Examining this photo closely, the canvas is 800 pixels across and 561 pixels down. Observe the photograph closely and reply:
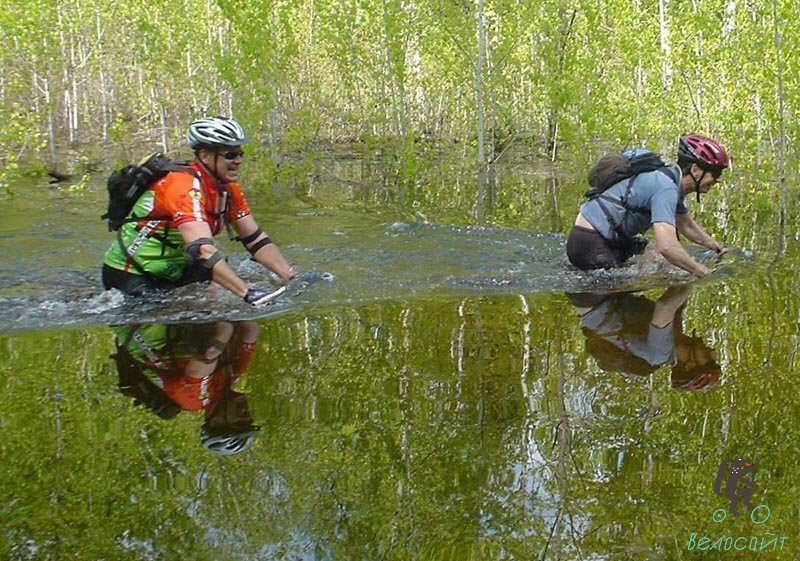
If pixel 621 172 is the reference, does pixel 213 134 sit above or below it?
above

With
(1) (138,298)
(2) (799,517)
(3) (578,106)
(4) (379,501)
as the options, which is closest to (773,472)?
(2) (799,517)

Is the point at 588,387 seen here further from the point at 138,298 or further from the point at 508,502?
the point at 138,298

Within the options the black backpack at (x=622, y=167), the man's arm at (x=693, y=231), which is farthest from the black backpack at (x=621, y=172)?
the man's arm at (x=693, y=231)

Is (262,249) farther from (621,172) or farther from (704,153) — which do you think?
(704,153)

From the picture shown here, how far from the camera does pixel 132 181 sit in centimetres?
608

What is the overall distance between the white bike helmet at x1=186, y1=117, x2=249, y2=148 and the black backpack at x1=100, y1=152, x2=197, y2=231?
24 cm

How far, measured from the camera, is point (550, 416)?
3627mm

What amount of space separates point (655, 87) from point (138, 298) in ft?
48.5

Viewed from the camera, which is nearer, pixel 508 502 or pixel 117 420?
pixel 508 502

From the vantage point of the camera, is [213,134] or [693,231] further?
[693,231]

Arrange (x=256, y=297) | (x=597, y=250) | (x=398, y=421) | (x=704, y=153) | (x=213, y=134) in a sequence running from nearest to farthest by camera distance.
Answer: (x=398, y=421)
(x=256, y=297)
(x=213, y=134)
(x=704, y=153)
(x=597, y=250)

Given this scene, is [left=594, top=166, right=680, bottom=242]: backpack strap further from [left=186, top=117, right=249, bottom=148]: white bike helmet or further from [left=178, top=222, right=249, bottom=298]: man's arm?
[left=178, top=222, right=249, bottom=298]: man's arm

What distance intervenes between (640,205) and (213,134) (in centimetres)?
375

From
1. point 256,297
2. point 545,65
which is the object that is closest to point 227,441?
point 256,297
